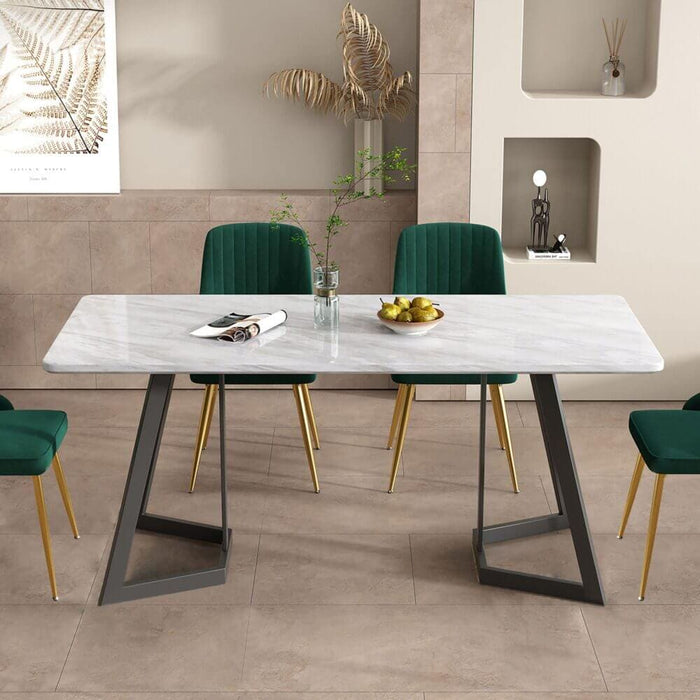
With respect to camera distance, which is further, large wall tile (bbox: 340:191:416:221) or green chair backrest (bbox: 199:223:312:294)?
large wall tile (bbox: 340:191:416:221)

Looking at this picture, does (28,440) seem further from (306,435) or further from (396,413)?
(396,413)

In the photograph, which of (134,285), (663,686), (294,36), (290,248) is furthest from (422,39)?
(663,686)

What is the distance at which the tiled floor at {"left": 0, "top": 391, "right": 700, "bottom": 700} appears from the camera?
3.09 meters

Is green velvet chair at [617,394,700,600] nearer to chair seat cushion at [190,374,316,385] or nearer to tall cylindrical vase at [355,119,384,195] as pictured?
chair seat cushion at [190,374,316,385]

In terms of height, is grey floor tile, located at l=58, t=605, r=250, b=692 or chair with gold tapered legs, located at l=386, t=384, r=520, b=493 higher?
chair with gold tapered legs, located at l=386, t=384, r=520, b=493

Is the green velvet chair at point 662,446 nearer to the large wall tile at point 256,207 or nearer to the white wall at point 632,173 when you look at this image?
the white wall at point 632,173

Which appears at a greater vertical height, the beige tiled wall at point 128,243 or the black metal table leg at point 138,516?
the beige tiled wall at point 128,243

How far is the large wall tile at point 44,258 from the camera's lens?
5207 millimetres

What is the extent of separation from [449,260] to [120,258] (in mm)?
1684

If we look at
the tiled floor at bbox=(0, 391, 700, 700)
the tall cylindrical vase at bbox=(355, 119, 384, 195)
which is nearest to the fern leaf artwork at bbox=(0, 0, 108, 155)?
the tall cylindrical vase at bbox=(355, 119, 384, 195)

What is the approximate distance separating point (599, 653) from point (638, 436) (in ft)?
2.25

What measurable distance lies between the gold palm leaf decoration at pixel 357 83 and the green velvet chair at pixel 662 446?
2.15 metres

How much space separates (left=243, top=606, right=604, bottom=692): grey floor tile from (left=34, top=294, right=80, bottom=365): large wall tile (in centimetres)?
237

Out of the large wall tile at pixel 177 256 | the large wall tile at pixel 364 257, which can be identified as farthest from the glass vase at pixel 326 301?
the large wall tile at pixel 177 256
